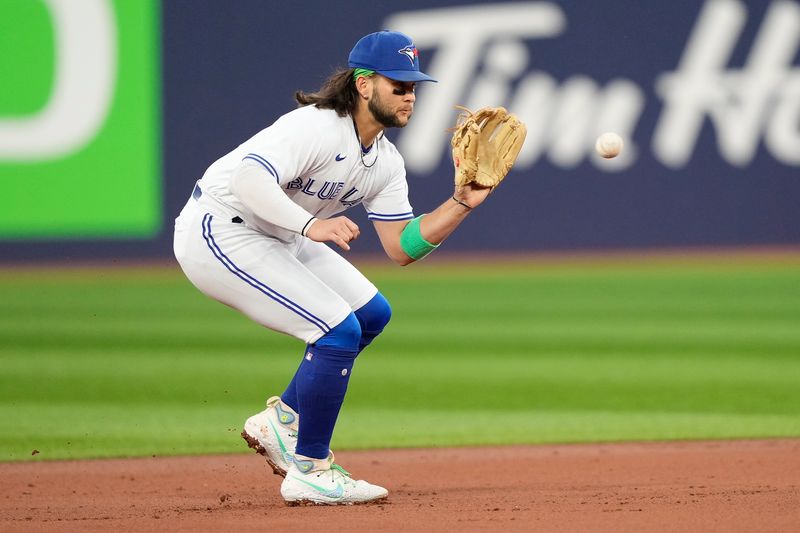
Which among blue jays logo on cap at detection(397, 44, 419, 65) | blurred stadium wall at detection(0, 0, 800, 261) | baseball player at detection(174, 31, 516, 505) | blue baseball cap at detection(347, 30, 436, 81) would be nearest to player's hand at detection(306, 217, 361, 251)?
baseball player at detection(174, 31, 516, 505)

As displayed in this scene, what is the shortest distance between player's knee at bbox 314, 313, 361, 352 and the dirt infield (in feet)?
1.95

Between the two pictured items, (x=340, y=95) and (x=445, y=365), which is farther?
(x=445, y=365)

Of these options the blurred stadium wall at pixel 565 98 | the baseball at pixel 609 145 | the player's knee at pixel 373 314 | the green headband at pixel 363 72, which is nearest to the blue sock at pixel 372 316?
the player's knee at pixel 373 314

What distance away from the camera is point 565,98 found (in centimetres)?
1399

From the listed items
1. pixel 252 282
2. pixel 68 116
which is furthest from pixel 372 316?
pixel 68 116

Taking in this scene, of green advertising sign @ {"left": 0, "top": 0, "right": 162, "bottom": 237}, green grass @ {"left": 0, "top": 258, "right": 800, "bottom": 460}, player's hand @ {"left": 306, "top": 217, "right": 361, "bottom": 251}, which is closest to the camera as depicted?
player's hand @ {"left": 306, "top": 217, "right": 361, "bottom": 251}

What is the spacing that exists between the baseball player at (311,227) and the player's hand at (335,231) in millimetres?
14

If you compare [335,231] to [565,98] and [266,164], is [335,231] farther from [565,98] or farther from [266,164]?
[565,98]

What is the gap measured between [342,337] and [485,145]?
937mm

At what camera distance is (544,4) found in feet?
46.2

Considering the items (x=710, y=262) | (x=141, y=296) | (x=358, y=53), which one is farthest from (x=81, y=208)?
(x=358, y=53)

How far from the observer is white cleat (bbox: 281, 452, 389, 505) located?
455 centimetres

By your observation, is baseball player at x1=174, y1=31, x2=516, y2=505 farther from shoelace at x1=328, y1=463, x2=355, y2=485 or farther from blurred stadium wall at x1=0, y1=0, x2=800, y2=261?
blurred stadium wall at x1=0, y1=0, x2=800, y2=261

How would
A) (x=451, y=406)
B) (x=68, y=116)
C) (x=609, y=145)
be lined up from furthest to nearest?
1. (x=68, y=116)
2. (x=451, y=406)
3. (x=609, y=145)
